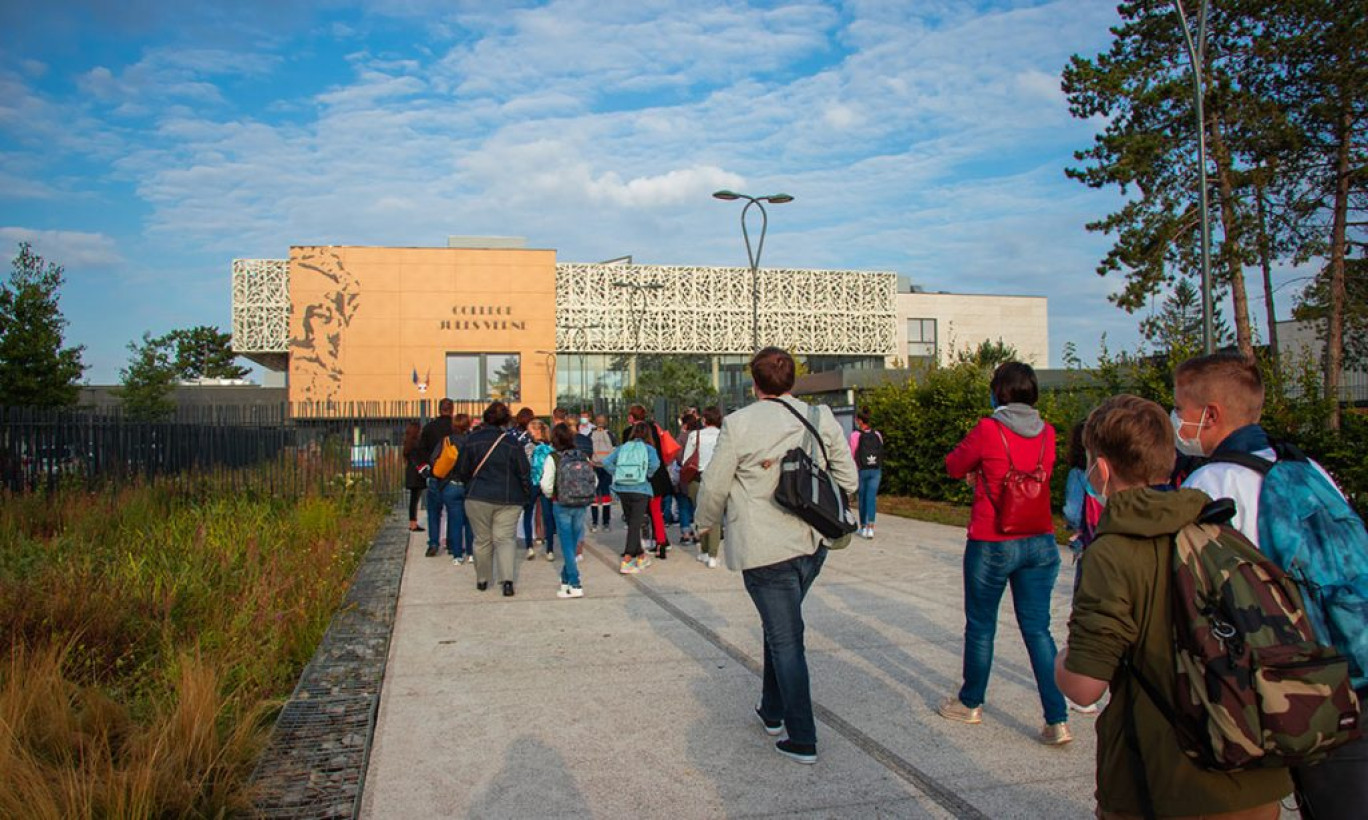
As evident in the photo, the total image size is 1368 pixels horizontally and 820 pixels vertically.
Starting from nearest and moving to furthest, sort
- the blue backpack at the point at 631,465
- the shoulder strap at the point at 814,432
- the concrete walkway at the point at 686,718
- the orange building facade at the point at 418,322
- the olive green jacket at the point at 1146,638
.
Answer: the olive green jacket at the point at 1146,638
the concrete walkway at the point at 686,718
the shoulder strap at the point at 814,432
the blue backpack at the point at 631,465
the orange building facade at the point at 418,322

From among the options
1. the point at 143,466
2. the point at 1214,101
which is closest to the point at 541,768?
the point at 143,466

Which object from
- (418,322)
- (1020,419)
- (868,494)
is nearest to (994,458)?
(1020,419)

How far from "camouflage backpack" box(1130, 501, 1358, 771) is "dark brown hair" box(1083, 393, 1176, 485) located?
1.28ft

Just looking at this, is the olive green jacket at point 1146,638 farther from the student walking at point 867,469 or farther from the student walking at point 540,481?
the student walking at point 867,469

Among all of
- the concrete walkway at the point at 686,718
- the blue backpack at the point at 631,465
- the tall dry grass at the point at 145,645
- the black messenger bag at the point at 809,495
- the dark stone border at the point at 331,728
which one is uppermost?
the black messenger bag at the point at 809,495

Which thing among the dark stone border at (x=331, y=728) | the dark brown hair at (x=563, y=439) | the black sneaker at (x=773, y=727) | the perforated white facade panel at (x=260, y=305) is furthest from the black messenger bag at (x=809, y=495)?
the perforated white facade panel at (x=260, y=305)

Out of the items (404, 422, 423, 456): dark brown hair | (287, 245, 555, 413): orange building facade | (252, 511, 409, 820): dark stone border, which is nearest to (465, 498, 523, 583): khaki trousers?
(252, 511, 409, 820): dark stone border

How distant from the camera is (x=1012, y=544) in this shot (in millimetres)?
4887

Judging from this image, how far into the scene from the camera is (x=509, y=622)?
26.7 ft

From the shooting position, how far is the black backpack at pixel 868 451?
45.3 feet

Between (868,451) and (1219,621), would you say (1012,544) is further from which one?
(868,451)

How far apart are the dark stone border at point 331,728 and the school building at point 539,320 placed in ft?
177

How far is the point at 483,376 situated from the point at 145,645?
64.8 m

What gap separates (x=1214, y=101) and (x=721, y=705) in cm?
2044
